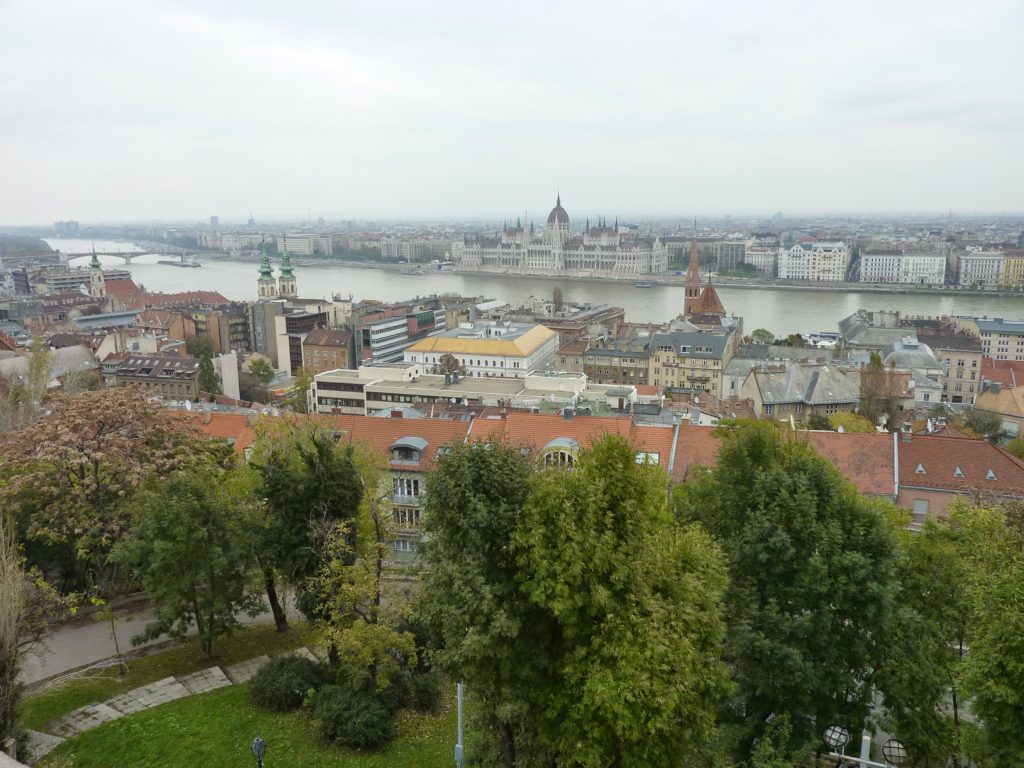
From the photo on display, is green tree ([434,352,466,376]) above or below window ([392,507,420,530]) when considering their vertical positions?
above

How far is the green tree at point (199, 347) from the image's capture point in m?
45.8

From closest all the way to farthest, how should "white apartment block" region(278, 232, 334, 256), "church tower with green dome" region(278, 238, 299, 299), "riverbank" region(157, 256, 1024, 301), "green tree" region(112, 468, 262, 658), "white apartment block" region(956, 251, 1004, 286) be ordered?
"green tree" region(112, 468, 262, 658) → "church tower with green dome" region(278, 238, 299, 299) → "riverbank" region(157, 256, 1024, 301) → "white apartment block" region(956, 251, 1004, 286) → "white apartment block" region(278, 232, 334, 256)

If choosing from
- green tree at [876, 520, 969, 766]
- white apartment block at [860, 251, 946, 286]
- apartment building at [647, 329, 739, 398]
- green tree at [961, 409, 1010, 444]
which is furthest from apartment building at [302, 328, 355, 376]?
white apartment block at [860, 251, 946, 286]

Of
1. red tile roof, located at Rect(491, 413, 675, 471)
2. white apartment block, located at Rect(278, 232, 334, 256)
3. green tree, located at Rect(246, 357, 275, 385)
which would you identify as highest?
white apartment block, located at Rect(278, 232, 334, 256)

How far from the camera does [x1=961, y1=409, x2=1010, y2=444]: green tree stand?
27.6m

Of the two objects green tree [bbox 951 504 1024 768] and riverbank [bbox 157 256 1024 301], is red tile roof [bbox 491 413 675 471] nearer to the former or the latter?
green tree [bbox 951 504 1024 768]

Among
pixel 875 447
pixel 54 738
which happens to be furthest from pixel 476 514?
pixel 875 447

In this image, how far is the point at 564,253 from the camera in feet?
425

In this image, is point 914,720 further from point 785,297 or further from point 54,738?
point 785,297

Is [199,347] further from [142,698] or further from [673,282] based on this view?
[673,282]

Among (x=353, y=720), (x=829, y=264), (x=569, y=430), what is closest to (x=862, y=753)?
(x=353, y=720)

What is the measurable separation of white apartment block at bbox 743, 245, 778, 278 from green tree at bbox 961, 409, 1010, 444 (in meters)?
91.8

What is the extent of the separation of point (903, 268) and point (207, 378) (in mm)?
97009

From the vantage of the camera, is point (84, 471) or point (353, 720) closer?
point (353, 720)
